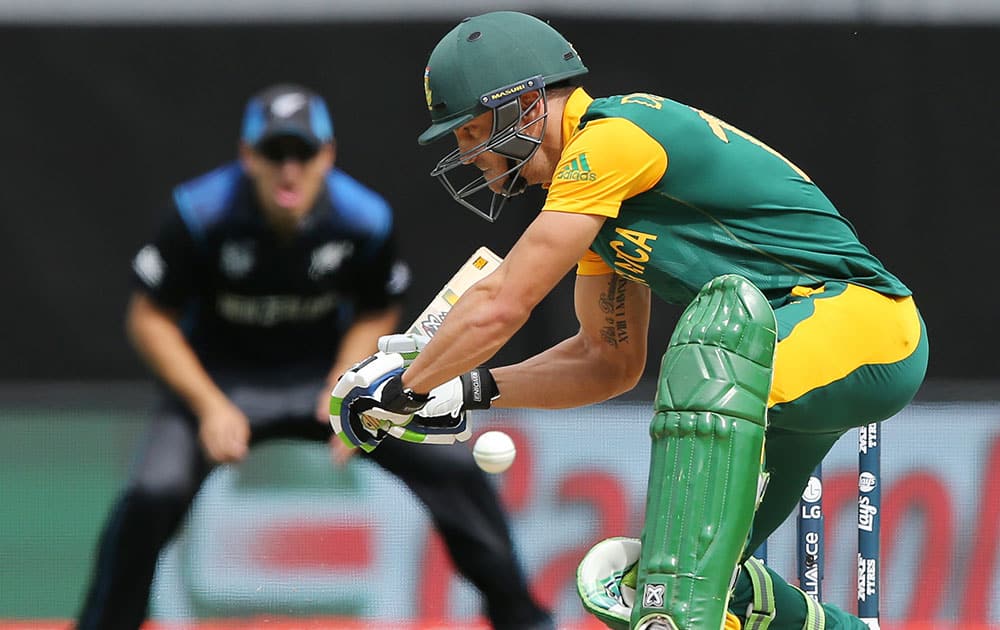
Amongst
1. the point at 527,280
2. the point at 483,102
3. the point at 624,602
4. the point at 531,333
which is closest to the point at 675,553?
the point at 624,602

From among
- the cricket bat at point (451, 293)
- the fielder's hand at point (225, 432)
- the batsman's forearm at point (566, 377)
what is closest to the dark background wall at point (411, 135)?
the fielder's hand at point (225, 432)

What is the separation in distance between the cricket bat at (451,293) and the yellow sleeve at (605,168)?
0.59 metres

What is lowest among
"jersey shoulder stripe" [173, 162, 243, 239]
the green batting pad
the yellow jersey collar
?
the green batting pad

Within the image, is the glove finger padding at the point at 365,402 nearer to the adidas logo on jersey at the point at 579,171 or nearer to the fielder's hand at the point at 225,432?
the adidas logo on jersey at the point at 579,171

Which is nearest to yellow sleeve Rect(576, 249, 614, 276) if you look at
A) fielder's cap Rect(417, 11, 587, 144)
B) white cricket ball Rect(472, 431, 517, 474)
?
fielder's cap Rect(417, 11, 587, 144)

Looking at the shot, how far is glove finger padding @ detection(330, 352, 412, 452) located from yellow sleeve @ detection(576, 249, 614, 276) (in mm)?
450

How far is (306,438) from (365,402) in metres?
1.56

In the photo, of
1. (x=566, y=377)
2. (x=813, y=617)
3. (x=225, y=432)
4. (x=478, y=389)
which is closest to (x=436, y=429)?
(x=478, y=389)

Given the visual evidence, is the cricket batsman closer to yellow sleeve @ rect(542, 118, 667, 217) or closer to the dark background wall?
yellow sleeve @ rect(542, 118, 667, 217)

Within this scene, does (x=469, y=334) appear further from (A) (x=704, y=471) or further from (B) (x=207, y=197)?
(B) (x=207, y=197)

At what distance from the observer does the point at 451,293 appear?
3.06 m

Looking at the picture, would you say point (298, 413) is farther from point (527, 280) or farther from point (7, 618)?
point (527, 280)

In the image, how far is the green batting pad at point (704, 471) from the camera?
211 cm

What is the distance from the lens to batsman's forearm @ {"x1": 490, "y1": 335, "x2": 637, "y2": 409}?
2926 mm
